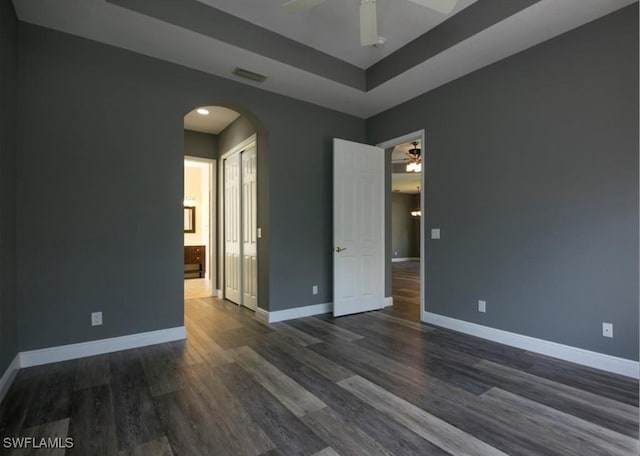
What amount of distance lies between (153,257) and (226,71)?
83.4 inches

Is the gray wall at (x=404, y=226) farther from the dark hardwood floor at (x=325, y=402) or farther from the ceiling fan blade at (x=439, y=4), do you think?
the ceiling fan blade at (x=439, y=4)

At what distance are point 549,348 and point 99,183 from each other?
4365mm

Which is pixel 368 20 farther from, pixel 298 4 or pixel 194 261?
pixel 194 261

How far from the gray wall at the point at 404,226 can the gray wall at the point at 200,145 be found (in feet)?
27.4

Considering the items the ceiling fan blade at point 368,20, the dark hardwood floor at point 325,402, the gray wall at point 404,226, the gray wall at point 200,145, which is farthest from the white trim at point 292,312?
the gray wall at point 404,226

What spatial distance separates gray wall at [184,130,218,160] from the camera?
5281 millimetres

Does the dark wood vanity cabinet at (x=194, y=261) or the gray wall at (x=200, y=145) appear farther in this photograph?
the dark wood vanity cabinet at (x=194, y=261)

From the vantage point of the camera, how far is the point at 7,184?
232 cm

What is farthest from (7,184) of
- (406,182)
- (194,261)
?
(406,182)

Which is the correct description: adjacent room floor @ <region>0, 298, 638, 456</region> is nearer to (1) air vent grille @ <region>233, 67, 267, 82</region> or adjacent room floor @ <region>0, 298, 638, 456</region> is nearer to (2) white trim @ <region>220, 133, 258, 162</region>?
(2) white trim @ <region>220, 133, 258, 162</region>

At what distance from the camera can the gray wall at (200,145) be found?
208 inches

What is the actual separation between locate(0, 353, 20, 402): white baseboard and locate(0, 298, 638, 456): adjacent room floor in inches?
2.0

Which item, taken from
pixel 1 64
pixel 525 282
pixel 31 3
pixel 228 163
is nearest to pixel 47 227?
pixel 1 64

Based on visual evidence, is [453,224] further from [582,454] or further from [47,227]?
[47,227]
